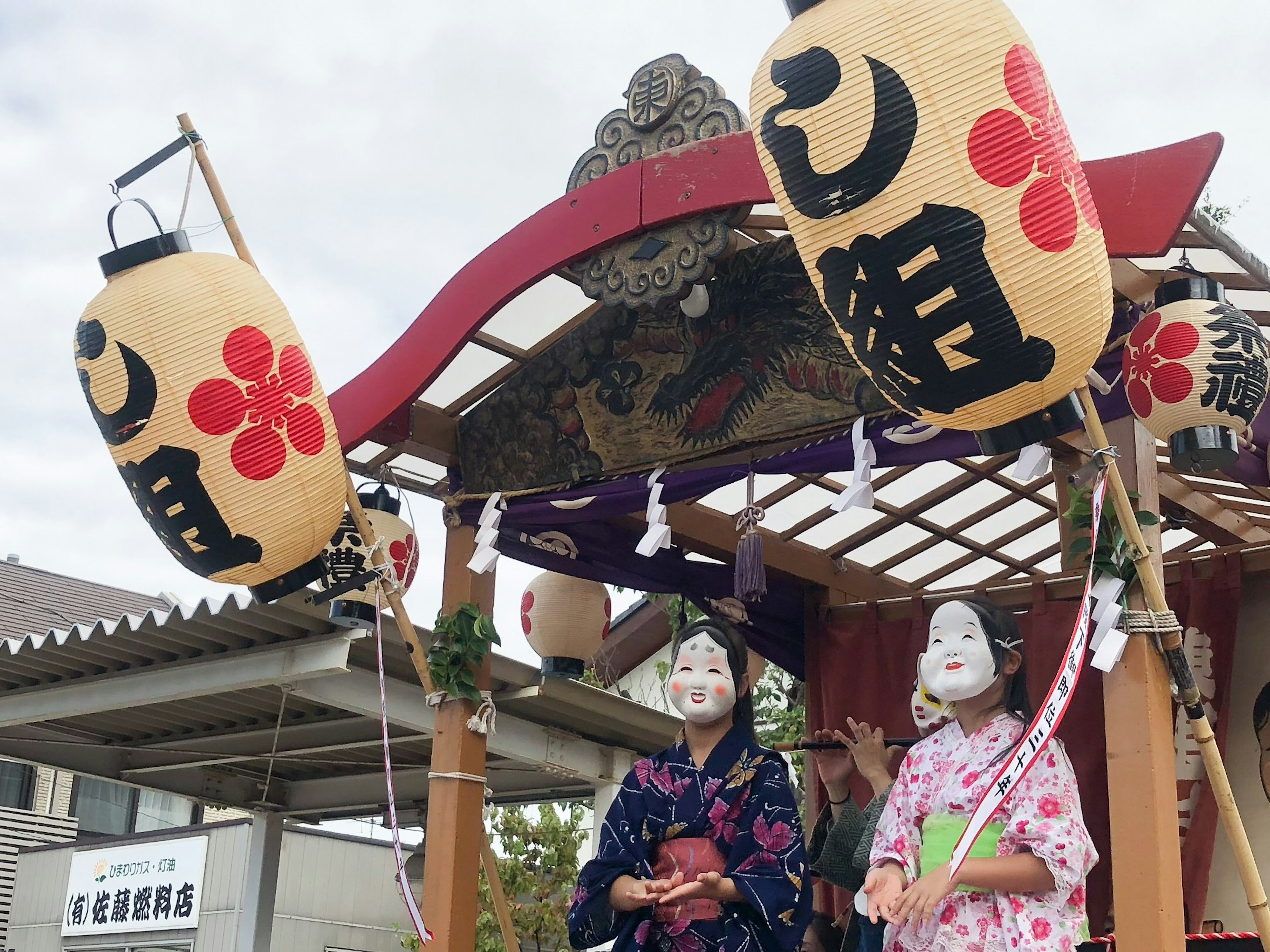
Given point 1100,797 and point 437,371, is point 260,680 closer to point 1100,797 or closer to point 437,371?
point 437,371

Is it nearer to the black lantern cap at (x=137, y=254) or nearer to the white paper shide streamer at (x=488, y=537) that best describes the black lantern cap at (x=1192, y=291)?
the white paper shide streamer at (x=488, y=537)

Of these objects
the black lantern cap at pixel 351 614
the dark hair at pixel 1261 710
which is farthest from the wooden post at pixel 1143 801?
the black lantern cap at pixel 351 614

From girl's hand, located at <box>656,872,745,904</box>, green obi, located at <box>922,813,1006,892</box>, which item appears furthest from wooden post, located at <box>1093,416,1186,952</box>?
girl's hand, located at <box>656,872,745,904</box>

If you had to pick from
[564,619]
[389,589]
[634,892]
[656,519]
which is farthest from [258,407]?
[564,619]

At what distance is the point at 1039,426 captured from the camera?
346 cm

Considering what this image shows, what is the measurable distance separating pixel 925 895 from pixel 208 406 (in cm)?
266

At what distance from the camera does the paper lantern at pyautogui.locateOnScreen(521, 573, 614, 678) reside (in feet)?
20.8

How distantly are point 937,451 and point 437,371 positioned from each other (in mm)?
1910

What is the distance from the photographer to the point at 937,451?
465 centimetres

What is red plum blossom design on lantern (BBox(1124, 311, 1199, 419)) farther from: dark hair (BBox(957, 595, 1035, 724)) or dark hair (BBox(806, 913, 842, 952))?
dark hair (BBox(806, 913, 842, 952))

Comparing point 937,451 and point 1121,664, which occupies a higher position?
point 937,451

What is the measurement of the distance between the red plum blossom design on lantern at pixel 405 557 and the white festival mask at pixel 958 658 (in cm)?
243

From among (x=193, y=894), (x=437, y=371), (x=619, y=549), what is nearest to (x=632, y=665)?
(x=193, y=894)

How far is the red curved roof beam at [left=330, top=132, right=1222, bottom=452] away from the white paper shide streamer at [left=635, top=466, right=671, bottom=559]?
888mm
